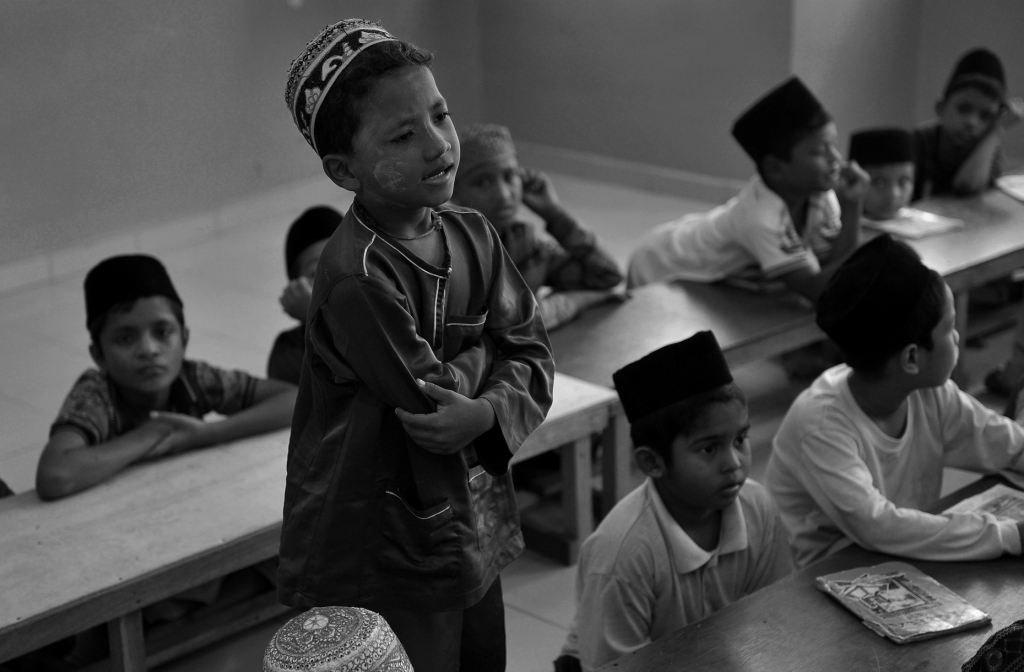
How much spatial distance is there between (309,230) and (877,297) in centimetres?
168

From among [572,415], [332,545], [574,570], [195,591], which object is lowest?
[574,570]

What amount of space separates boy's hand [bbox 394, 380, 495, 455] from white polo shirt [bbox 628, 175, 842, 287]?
234 cm

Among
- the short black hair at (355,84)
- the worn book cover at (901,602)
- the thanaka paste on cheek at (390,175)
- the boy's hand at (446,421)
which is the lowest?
the worn book cover at (901,602)

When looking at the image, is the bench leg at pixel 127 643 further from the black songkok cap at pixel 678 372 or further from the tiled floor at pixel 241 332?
the black songkok cap at pixel 678 372

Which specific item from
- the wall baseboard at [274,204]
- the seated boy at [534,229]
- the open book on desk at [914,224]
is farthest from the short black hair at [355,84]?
the wall baseboard at [274,204]

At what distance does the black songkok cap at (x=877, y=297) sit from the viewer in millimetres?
2344

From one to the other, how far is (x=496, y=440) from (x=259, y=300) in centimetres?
397

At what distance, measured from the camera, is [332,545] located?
1784 millimetres

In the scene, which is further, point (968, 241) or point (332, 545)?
point (968, 241)

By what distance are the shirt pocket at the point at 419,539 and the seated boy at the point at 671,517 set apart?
0.48 metres

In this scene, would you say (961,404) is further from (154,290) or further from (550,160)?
(550,160)

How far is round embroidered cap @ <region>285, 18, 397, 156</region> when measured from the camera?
165cm

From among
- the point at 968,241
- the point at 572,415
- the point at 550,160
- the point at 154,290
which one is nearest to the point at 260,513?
the point at 154,290

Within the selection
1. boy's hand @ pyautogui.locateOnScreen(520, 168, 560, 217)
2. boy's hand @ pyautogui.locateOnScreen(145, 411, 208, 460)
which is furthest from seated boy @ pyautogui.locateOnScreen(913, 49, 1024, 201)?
boy's hand @ pyautogui.locateOnScreen(145, 411, 208, 460)
